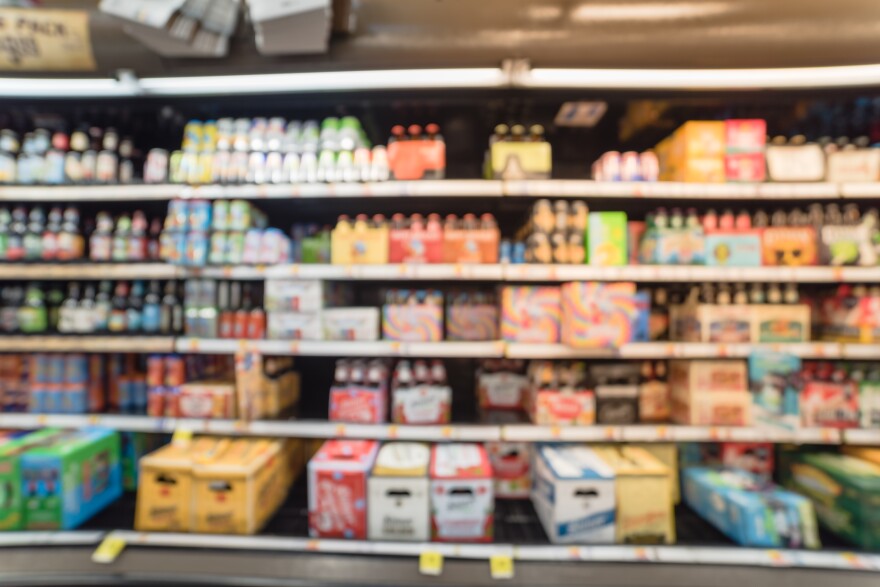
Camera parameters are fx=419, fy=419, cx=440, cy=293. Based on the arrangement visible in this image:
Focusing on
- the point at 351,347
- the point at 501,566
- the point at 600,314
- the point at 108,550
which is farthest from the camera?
the point at 351,347

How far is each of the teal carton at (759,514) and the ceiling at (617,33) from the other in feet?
6.87

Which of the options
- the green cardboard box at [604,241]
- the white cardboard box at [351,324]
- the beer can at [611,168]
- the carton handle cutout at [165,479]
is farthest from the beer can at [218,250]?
the beer can at [611,168]

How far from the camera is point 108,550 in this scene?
199 centimetres

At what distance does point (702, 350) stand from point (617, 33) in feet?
5.50

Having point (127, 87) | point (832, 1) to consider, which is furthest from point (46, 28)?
point (832, 1)

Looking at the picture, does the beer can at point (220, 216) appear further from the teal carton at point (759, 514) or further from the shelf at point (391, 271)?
the teal carton at point (759, 514)

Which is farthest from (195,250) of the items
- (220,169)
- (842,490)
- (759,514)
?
(842,490)

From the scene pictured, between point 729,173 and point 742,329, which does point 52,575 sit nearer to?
point 742,329

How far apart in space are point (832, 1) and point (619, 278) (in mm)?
1613

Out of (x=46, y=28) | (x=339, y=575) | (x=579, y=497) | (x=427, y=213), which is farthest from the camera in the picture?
(x=427, y=213)

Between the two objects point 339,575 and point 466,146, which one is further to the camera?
point 466,146

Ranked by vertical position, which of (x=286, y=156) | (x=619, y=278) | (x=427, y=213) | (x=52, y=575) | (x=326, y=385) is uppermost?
(x=286, y=156)

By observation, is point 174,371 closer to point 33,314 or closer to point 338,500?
point 33,314

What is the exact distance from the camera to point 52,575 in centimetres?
194
